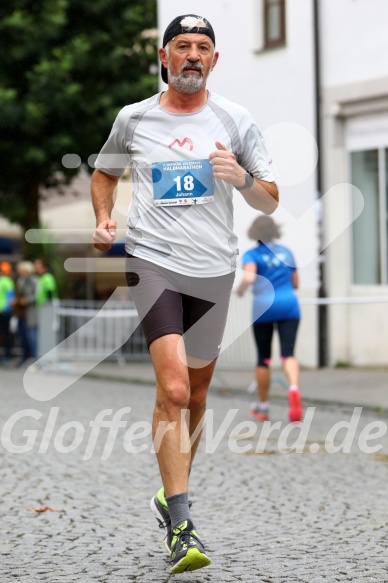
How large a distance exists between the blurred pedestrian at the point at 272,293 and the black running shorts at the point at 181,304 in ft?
16.5

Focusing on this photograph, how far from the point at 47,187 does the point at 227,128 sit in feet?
73.6

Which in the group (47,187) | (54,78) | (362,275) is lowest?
(362,275)

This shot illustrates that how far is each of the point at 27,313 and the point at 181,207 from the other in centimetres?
1514

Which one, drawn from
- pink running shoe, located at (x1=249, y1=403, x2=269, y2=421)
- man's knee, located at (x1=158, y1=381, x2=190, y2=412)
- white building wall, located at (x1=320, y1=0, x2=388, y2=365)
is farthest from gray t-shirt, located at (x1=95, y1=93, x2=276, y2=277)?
white building wall, located at (x1=320, y1=0, x2=388, y2=365)

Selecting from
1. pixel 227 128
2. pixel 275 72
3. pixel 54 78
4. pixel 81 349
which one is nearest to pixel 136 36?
pixel 54 78

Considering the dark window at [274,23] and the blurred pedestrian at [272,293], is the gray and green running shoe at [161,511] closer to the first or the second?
the blurred pedestrian at [272,293]

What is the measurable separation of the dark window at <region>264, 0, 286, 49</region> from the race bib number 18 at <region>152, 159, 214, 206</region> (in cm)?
1369

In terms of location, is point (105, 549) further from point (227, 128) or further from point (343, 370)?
point (343, 370)

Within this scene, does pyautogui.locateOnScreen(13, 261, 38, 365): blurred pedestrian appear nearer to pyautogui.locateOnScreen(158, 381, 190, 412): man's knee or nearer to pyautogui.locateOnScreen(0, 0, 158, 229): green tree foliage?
pyautogui.locateOnScreen(0, 0, 158, 229): green tree foliage

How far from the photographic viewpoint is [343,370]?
16.8 metres

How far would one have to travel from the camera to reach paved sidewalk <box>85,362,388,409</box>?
13.0 metres

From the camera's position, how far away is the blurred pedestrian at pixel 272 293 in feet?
34.6

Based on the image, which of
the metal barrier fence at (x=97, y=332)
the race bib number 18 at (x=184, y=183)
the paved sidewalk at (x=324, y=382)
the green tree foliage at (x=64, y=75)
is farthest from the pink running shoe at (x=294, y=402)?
the green tree foliage at (x=64, y=75)

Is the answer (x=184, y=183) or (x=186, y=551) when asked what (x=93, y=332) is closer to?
(x=184, y=183)
